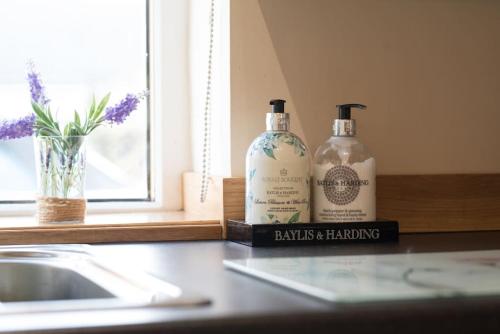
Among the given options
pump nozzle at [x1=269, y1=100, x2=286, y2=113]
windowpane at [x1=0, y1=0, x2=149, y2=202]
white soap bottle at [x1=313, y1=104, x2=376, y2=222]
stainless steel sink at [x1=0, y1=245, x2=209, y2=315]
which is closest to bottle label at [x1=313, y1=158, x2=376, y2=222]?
white soap bottle at [x1=313, y1=104, x2=376, y2=222]

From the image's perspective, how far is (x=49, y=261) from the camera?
1.25 m

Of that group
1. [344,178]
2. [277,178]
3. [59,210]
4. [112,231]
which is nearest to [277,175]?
[277,178]

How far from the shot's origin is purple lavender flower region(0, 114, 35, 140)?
1.55 meters

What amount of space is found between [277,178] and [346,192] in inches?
4.4

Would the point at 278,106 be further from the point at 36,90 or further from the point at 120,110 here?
the point at 36,90

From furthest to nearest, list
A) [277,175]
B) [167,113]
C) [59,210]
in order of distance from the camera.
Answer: [167,113] → [59,210] → [277,175]

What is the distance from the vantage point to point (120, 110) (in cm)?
159

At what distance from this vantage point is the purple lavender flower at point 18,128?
155 cm

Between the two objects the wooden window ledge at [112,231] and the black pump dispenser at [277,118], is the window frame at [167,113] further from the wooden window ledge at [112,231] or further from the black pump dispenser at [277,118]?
the black pump dispenser at [277,118]

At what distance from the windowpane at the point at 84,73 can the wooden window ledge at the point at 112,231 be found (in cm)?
26

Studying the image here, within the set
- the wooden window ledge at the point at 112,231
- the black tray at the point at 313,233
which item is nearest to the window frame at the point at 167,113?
the wooden window ledge at the point at 112,231

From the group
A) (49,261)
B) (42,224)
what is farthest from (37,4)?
(49,261)

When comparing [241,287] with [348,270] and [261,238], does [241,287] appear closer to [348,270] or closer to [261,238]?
[348,270]

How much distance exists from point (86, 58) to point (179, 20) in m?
0.19
